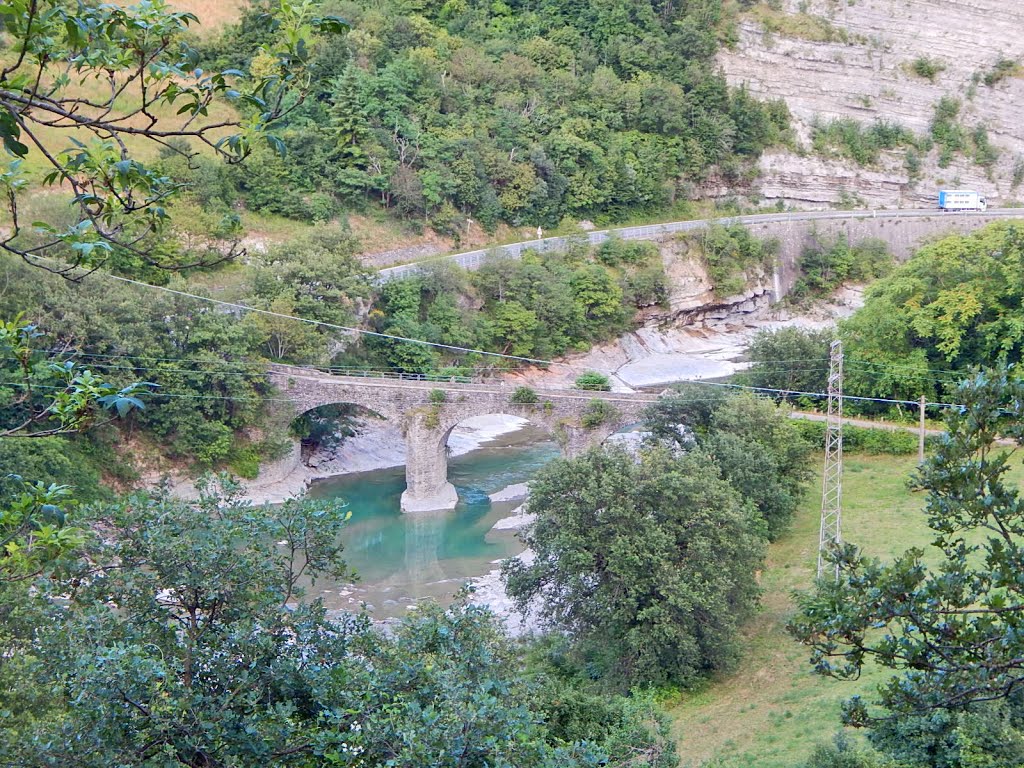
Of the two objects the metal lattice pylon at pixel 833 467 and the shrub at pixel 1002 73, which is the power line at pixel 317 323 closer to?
the metal lattice pylon at pixel 833 467

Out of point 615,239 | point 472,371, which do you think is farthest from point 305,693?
point 615,239

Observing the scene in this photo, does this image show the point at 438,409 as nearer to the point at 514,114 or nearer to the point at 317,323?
the point at 317,323

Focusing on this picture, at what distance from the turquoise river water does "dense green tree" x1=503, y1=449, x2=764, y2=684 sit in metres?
5.30

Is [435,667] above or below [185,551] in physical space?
below

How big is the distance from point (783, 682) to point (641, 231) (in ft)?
106

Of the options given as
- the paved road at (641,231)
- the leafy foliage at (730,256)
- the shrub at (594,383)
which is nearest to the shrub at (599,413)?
the shrub at (594,383)

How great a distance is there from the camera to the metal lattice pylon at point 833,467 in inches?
746

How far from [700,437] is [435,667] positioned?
18.1 metres

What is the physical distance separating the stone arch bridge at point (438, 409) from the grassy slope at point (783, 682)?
21.4 ft

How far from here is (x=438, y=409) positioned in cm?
3019

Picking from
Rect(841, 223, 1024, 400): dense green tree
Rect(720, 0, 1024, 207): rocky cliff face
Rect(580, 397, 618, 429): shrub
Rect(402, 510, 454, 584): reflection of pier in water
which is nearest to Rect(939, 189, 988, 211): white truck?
Rect(720, 0, 1024, 207): rocky cliff face

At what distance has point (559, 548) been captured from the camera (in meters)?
18.6

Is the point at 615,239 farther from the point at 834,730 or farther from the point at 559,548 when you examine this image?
the point at 834,730

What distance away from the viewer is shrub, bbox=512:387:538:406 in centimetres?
3000
